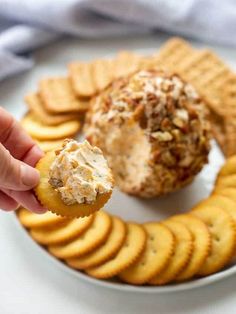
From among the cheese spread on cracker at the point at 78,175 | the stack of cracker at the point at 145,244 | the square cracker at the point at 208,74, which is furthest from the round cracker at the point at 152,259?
the square cracker at the point at 208,74

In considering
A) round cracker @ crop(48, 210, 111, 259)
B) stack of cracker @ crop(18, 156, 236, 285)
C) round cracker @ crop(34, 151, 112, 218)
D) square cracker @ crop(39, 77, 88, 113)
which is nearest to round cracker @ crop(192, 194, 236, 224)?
stack of cracker @ crop(18, 156, 236, 285)

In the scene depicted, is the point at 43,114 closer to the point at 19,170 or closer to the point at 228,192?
the point at 228,192

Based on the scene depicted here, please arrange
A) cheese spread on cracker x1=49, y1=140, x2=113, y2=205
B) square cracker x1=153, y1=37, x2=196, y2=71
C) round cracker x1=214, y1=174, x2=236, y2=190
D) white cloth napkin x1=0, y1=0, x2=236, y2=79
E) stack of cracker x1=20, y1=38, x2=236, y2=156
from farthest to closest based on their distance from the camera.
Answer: white cloth napkin x1=0, y1=0, x2=236, y2=79
square cracker x1=153, y1=37, x2=196, y2=71
stack of cracker x1=20, y1=38, x2=236, y2=156
round cracker x1=214, y1=174, x2=236, y2=190
cheese spread on cracker x1=49, y1=140, x2=113, y2=205

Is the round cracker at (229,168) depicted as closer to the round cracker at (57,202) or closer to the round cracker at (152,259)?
the round cracker at (152,259)


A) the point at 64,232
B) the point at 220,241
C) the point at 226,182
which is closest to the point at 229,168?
the point at 226,182

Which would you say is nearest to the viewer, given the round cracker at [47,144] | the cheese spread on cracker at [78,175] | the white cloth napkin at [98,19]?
the cheese spread on cracker at [78,175]

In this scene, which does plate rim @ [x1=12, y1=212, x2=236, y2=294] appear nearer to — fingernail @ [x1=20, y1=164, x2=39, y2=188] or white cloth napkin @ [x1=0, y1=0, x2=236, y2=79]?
fingernail @ [x1=20, y1=164, x2=39, y2=188]

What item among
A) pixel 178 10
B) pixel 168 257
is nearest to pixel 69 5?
pixel 178 10
